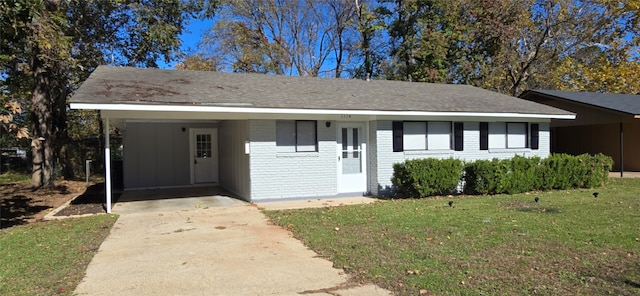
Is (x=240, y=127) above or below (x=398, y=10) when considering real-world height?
below

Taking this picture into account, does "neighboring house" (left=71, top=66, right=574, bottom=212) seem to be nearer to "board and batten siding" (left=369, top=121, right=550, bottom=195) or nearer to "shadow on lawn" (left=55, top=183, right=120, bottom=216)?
"board and batten siding" (left=369, top=121, right=550, bottom=195)

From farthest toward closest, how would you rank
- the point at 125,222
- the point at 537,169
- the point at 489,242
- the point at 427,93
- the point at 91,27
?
the point at 91,27 → the point at 427,93 → the point at 537,169 → the point at 125,222 → the point at 489,242

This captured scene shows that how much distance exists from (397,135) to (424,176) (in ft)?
5.35

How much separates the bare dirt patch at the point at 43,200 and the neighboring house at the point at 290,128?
63.0 inches

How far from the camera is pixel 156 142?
15695 mm

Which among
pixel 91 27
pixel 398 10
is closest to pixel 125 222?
pixel 91 27

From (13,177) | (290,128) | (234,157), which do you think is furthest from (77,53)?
(290,128)

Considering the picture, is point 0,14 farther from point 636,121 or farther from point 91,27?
point 636,121

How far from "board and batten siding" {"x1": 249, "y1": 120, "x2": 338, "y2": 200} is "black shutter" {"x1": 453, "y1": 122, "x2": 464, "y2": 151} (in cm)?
404

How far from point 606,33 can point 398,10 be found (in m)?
16.0

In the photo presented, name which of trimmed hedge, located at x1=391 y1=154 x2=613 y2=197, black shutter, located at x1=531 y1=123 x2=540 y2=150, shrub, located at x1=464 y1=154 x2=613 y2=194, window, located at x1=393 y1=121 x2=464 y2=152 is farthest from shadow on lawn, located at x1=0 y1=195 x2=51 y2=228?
black shutter, located at x1=531 y1=123 x2=540 y2=150

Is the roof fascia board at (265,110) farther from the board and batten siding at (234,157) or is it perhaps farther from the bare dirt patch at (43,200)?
the bare dirt patch at (43,200)

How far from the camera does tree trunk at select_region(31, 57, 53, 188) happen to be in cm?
1553

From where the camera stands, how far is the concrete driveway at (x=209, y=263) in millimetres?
4852
